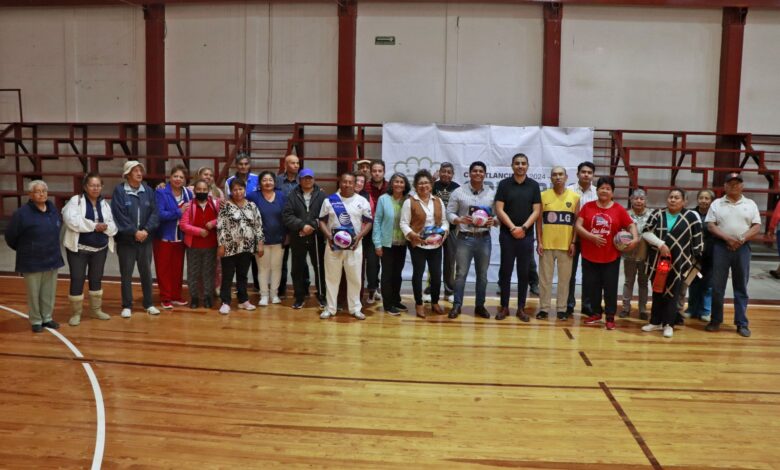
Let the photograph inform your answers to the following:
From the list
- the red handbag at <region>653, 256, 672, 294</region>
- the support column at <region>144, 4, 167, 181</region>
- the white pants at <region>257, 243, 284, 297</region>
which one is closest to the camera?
the red handbag at <region>653, 256, 672, 294</region>

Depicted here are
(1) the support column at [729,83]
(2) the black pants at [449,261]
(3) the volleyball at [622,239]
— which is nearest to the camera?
(3) the volleyball at [622,239]

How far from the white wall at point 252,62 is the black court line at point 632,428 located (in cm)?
696

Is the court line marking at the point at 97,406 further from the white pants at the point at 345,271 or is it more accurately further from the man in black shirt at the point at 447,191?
the man in black shirt at the point at 447,191

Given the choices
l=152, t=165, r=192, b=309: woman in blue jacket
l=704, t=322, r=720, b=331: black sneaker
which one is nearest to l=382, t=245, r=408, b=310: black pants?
l=152, t=165, r=192, b=309: woman in blue jacket

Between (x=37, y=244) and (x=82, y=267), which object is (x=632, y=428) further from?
(x=37, y=244)

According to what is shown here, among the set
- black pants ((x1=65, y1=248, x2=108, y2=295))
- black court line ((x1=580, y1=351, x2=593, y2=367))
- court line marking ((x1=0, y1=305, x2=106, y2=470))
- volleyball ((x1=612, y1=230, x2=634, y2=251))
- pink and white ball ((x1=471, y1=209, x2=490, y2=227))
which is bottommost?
court line marking ((x1=0, y1=305, x2=106, y2=470))

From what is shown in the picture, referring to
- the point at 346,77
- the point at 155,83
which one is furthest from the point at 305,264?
the point at 155,83

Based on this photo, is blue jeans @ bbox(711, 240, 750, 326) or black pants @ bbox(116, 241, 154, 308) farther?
black pants @ bbox(116, 241, 154, 308)

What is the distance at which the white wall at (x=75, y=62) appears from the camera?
9859mm

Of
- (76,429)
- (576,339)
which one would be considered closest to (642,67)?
(576,339)

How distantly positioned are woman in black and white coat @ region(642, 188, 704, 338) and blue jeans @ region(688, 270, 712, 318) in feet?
1.78

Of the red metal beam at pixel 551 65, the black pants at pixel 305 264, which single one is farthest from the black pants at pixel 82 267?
the red metal beam at pixel 551 65

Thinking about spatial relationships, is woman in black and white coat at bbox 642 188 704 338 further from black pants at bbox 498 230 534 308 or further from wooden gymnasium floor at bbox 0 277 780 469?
black pants at bbox 498 230 534 308

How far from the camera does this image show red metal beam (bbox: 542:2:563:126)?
906cm
